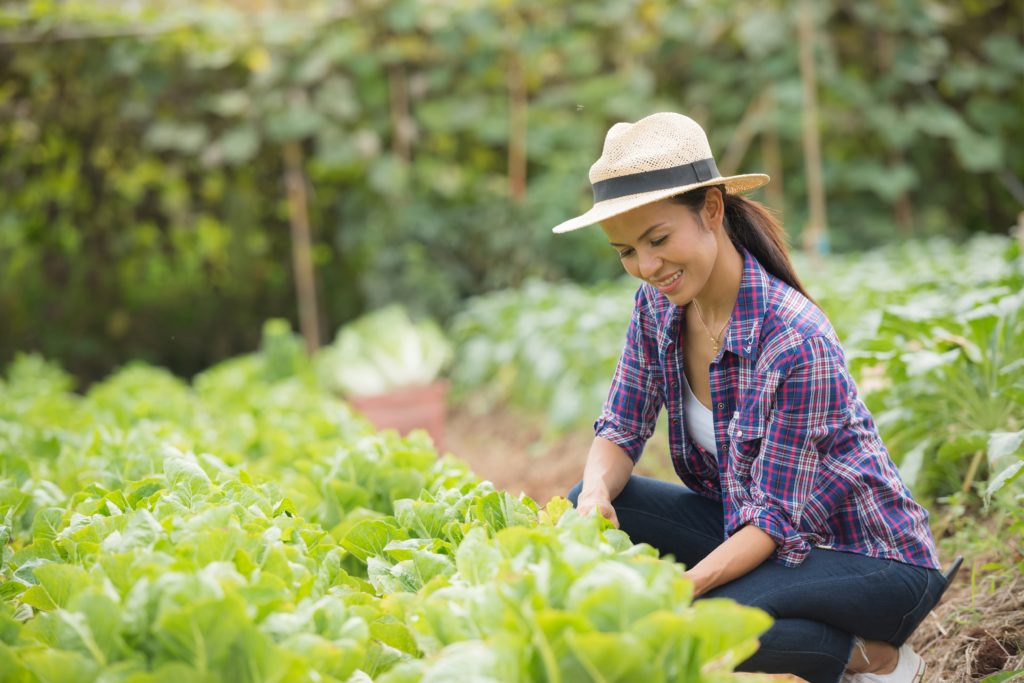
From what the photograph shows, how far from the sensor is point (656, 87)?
10.4 meters

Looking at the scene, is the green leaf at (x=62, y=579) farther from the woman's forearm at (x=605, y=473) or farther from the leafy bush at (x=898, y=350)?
the leafy bush at (x=898, y=350)

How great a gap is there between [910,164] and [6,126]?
918 cm

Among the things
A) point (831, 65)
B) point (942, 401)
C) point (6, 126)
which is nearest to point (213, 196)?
point (6, 126)

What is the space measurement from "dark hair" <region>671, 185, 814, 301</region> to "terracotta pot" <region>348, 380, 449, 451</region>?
3628 millimetres

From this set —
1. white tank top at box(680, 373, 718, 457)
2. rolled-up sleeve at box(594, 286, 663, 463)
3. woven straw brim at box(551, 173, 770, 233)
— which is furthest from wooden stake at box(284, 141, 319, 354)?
woven straw brim at box(551, 173, 770, 233)

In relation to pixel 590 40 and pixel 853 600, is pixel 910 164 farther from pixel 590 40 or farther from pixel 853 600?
pixel 853 600

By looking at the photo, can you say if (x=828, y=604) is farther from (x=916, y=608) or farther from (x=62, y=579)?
(x=62, y=579)

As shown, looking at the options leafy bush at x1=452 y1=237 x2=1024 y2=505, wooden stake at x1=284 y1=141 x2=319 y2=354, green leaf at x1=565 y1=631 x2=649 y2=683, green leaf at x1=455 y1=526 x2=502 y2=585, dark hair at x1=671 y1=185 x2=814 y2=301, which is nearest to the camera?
green leaf at x1=565 y1=631 x2=649 y2=683

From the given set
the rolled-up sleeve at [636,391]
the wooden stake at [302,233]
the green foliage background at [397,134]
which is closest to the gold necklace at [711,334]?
the rolled-up sleeve at [636,391]

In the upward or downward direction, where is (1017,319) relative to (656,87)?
downward

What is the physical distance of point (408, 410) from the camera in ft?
19.0

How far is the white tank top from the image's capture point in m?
2.42

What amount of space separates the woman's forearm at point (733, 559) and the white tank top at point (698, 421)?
0.33 m

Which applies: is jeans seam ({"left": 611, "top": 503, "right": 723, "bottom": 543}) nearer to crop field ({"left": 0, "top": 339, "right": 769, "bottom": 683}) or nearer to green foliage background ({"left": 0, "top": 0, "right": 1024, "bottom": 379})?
crop field ({"left": 0, "top": 339, "right": 769, "bottom": 683})
